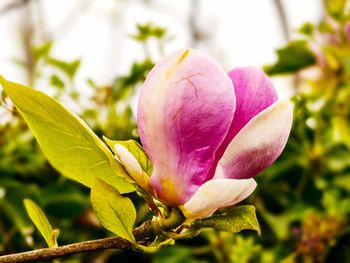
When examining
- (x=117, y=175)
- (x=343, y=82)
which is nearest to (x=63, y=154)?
(x=117, y=175)

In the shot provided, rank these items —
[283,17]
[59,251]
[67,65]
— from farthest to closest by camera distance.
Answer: [283,17], [67,65], [59,251]

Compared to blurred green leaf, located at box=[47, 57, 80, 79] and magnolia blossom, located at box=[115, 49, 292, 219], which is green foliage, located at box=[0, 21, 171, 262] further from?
magnolia blossom, located at box=[115, 49, 292, 219]

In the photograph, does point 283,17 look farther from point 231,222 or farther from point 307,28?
point 231,222

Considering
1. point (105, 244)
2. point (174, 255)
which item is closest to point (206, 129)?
point (105, 244)

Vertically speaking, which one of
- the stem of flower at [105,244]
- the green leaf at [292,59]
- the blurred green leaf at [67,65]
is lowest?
the green leaf at [292,59]

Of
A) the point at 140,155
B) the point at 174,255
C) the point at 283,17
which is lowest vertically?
the point at 283,17

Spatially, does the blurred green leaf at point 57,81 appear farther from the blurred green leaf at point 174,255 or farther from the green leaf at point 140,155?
the green leaf at point 140,155

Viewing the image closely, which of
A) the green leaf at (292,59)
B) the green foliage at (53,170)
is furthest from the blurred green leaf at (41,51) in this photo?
the green leaf at (292,59)
